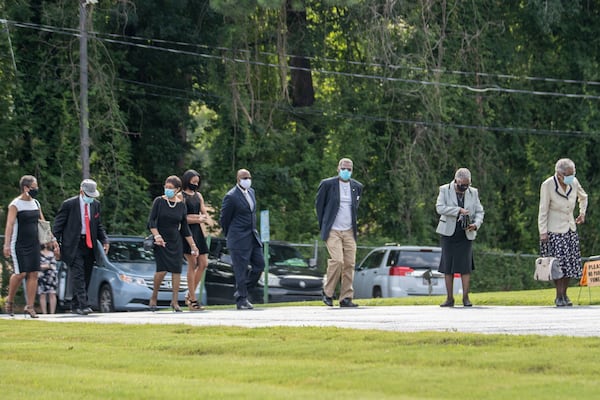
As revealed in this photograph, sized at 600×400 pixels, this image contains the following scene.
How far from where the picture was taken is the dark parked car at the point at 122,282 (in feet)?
79.7

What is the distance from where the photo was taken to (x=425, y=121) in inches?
1618

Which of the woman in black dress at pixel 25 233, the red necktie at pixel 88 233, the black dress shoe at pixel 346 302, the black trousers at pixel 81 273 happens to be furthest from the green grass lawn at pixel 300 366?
the black dress shoe at pixel 346 302

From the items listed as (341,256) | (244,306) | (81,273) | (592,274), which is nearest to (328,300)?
(341,256)

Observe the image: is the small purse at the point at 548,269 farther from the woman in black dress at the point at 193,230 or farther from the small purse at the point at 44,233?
the small purse at the point at 44,233

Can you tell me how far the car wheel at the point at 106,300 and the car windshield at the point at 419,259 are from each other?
7.27 m

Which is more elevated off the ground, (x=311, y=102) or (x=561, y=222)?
(x=311, y=102)

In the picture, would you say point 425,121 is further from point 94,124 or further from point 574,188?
point 574,188

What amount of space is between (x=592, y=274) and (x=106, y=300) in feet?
30.6

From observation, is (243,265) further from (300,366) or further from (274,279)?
(300,366)

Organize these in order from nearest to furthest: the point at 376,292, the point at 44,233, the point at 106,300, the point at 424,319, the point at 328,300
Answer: the point at 424,319 → the point at 328,300 → the point at 44,233 → the point at 106,300 → the point at 376,292

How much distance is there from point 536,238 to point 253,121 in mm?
11286

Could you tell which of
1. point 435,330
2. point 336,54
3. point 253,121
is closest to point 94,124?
point 253,121

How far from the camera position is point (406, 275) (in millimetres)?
29312

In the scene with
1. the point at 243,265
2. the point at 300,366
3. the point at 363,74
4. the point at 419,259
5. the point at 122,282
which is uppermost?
the point at 363,74
